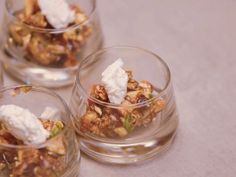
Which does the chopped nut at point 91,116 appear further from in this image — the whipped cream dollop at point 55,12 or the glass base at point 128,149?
the whipped cream dollop at point 55,12

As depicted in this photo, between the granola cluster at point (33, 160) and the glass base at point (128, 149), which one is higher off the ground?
the granola cluster at point (33, 160)

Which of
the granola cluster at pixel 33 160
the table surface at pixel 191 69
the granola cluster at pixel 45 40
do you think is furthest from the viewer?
the granola cluster at pixel 45 40

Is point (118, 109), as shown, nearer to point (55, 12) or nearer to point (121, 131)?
point (121, 131)

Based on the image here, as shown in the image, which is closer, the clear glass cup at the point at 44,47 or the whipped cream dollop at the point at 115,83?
the whipped cream dollop at the point at 115,83

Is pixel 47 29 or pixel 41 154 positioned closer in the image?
pixel 41 154

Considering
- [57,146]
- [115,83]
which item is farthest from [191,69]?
[57,146]

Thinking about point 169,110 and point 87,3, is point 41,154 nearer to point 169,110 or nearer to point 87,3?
point 169,110

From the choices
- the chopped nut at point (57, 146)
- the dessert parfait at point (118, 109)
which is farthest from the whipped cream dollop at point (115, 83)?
the chopped nut at point (57, 146)

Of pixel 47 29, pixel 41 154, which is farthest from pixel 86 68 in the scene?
pixel 41 154
